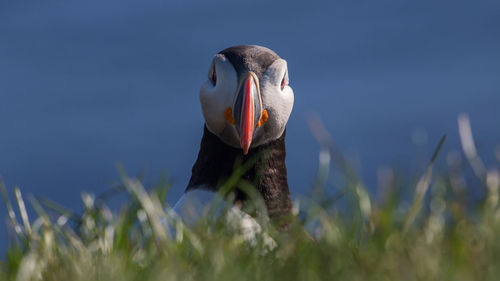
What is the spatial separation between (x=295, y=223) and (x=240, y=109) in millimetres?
1875

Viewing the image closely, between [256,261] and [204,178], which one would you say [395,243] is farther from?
[204,178]

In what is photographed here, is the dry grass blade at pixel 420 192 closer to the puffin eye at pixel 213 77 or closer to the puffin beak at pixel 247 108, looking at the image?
the puffin beak at pixel 247 108

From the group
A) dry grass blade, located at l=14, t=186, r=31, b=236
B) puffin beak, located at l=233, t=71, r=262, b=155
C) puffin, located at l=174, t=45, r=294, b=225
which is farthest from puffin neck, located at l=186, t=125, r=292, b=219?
dry grass blade, located at l=14, t=186, r=31, b=236

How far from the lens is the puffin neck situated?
A: 4762 mm

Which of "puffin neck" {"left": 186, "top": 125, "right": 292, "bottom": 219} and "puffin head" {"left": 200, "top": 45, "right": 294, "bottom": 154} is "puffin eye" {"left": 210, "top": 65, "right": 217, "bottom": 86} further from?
"puffin neck" {"left": 186, "top": 125, "right": 292, "bottom": 219}

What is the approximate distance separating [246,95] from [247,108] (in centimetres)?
11

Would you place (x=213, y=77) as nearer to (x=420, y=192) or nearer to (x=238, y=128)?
(x=238, y=128)

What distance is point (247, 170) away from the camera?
Answer: 4.77 metres

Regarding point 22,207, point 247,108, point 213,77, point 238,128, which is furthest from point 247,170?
point 22,207

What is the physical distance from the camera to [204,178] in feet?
15.7

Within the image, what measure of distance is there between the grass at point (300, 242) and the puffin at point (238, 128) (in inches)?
65.2

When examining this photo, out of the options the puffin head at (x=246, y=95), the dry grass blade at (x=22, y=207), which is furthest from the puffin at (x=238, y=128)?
the dry grass blade at (x=22, y=207)

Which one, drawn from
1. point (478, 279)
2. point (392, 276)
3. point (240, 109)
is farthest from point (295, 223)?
point (240, 109)

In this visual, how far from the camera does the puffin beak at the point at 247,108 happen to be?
4387 millimetres
